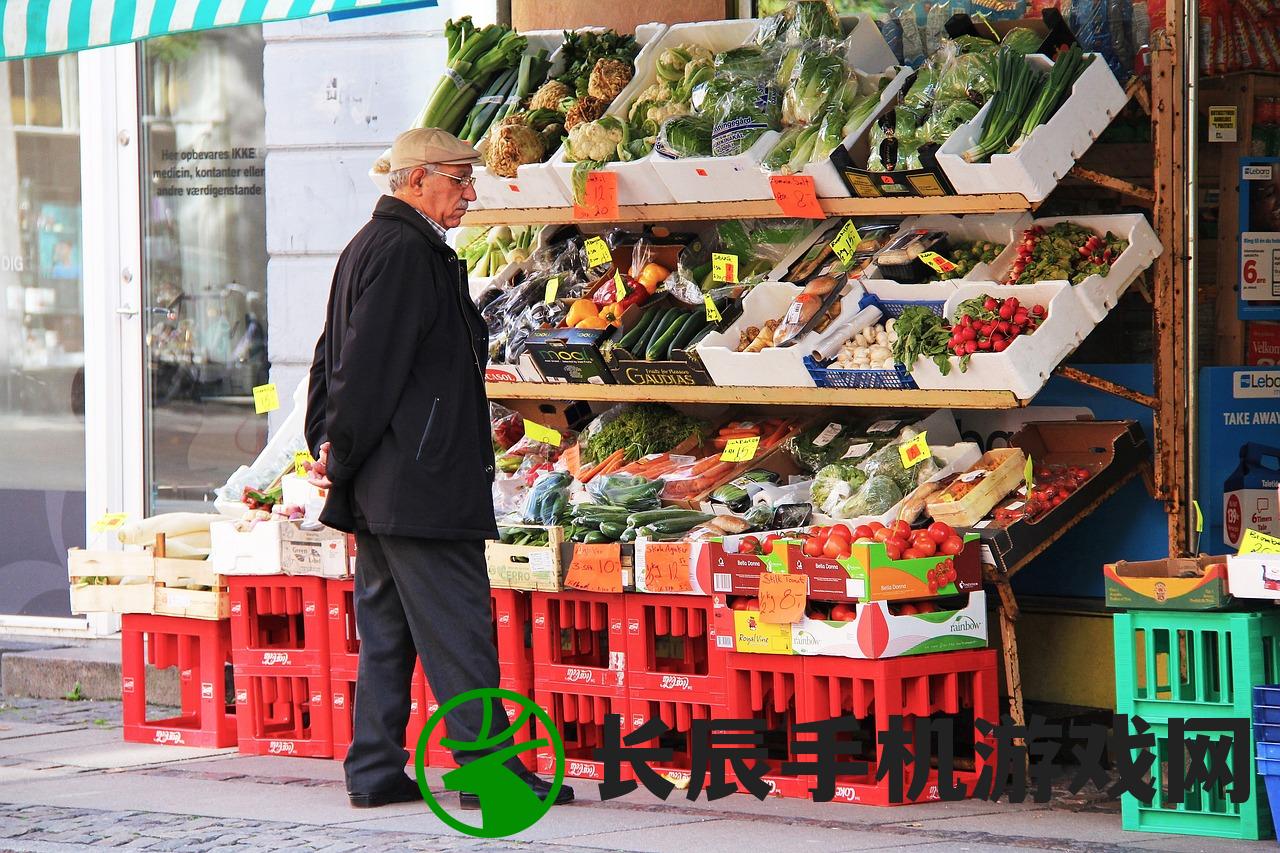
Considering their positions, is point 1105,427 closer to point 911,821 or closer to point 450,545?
point 911,821

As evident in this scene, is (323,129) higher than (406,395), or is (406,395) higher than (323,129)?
(323,129)

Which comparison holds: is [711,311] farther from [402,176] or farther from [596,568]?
[402,176]

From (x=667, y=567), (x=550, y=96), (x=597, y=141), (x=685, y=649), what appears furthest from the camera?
(x=550, y=96)

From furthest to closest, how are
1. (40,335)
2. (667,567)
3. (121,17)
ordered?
(40,335) → (121,17) → (667,567)

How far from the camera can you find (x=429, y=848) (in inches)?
229

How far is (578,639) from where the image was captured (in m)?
7.29

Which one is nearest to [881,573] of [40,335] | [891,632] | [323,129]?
[891,632]

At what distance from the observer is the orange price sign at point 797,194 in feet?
22.6

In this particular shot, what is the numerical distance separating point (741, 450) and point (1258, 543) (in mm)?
2240

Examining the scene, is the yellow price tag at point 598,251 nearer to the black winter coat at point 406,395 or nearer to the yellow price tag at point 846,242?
the yellow price tag at point 846,242

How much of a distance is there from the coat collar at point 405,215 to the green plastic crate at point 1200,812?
2.64 metres

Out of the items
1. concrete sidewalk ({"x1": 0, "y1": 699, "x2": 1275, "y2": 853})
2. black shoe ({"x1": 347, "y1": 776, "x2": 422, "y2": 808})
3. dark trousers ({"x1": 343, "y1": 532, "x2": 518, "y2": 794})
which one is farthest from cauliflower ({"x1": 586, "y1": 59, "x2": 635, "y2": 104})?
black shoe ({"x1": 347, "y1": 776, "x2": 422, "y2": 808})

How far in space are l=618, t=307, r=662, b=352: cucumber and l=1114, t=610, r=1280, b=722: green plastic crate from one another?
89.2 inches

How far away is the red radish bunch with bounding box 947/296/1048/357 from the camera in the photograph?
6.41 m
